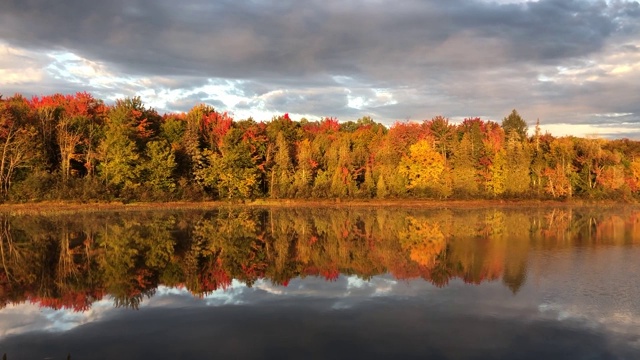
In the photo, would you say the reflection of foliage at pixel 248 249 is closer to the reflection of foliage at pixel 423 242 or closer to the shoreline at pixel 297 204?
the reflection of foliage at pixel 423 242

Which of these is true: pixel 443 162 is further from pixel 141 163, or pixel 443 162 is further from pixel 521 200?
pixel 141 163

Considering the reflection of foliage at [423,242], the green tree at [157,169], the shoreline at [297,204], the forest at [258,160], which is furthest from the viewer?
the green tree at [157,169]

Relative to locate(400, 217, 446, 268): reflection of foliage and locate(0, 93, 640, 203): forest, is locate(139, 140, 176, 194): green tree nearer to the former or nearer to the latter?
locate(0, 93, 640, 203): forest

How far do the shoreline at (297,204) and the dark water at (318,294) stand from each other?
1510 cm

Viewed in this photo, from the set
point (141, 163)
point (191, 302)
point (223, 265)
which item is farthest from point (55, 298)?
point (141, 163)

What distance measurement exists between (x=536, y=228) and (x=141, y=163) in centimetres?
3975

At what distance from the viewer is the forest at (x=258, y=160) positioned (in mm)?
49938

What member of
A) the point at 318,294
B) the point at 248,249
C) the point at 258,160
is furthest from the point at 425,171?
the point at 318,294

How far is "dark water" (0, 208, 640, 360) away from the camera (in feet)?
36.6

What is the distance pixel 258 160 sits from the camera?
62625 mm

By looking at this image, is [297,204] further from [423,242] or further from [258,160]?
[423,242]

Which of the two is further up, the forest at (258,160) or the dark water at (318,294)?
the forest at (258,160)

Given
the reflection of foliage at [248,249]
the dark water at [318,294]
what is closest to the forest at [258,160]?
the reflection of foliage at [248,249]

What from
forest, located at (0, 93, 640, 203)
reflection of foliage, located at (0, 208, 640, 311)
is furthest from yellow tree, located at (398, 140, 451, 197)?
reflection of foliage, located at (0, 208, 640, 311)
